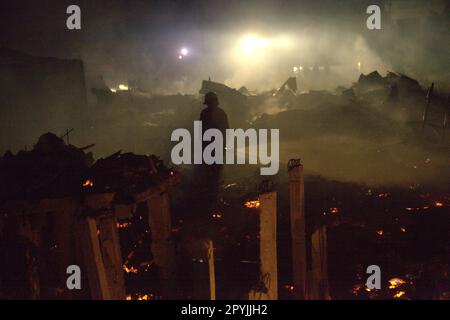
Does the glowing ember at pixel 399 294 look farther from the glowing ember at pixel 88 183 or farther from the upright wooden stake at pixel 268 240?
the glowing ember at pixel 88 183

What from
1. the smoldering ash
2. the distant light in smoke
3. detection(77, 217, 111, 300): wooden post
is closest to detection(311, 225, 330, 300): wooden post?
detection(77, 217, 111, 300): wooden post

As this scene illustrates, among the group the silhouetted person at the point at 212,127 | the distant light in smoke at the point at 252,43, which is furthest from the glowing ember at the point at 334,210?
the distant light in smoke at the point at 252,43

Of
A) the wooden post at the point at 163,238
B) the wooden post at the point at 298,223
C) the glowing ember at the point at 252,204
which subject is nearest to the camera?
the wooden post at the point at 298,223

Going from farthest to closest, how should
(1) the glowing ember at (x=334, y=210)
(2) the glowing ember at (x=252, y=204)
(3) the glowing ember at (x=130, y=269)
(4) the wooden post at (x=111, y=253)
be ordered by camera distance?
(2) the glowing ember at (x=252, y=204)
(1) the glowing ember at (x=334, y=210)
(3) the glowing ember at (x=130, y=269)
(4) the wooden post at (x=111, y=253)

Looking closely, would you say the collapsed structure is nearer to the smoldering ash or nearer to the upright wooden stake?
the upright wooden stake

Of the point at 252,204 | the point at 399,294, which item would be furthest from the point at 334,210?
the point at 399,294
